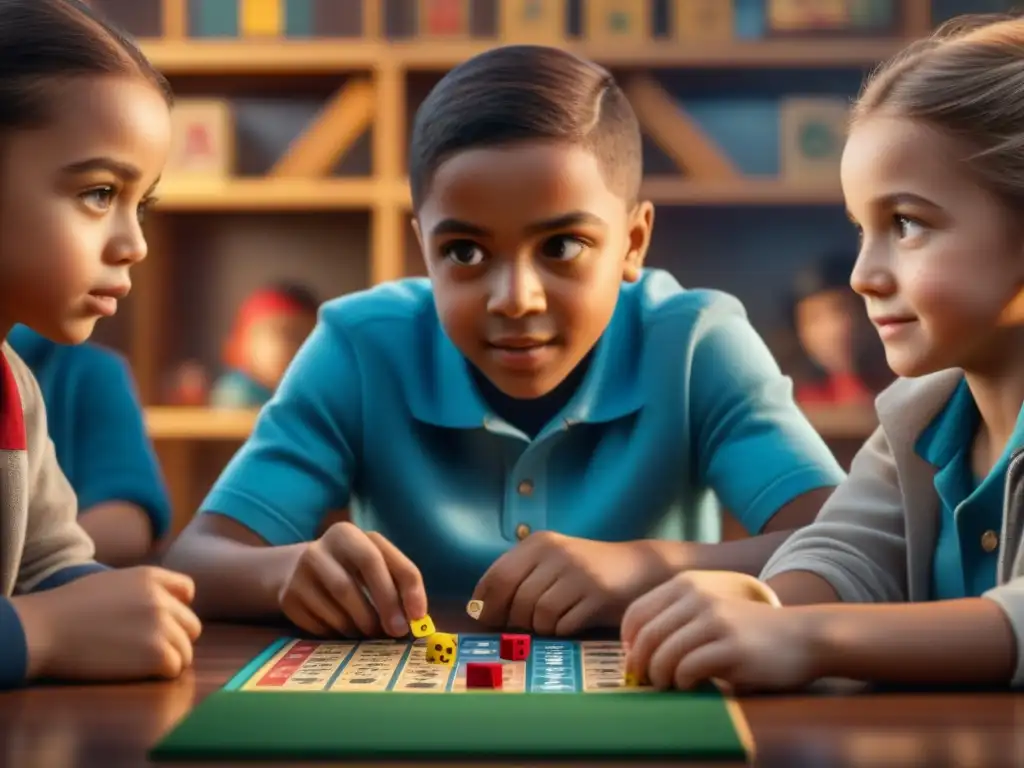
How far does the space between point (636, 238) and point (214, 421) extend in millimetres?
1864

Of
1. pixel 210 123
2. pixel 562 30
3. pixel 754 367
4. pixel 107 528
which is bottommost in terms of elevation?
pixel 107 528

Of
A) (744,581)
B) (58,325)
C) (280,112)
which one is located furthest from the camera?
(280,112)

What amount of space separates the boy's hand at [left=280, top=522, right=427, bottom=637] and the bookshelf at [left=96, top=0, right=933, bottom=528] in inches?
78.5

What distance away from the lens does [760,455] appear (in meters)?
1.26

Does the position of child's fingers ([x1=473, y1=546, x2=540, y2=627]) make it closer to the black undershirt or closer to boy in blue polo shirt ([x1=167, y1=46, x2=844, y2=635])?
boy in blue polo shirt ([x1=167, y1=46, x2=844, y2=635])

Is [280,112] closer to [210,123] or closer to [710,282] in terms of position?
[210,123]

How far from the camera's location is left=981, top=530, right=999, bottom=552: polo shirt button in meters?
0.89

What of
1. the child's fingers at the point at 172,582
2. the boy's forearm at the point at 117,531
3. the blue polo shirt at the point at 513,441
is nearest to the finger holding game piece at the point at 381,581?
the child's fingers at the point at 172,582

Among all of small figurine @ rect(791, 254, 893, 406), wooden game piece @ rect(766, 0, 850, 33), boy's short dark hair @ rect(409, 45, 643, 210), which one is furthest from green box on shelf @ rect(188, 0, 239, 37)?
boy's short dark hair @ rect(409, 45, 643, 210)

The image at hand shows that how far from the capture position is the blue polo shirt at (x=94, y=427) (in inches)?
60.7

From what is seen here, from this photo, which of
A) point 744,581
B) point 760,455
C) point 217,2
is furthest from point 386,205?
point 744,581

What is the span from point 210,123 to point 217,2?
0.95ft

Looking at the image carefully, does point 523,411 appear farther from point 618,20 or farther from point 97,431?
point 618,20

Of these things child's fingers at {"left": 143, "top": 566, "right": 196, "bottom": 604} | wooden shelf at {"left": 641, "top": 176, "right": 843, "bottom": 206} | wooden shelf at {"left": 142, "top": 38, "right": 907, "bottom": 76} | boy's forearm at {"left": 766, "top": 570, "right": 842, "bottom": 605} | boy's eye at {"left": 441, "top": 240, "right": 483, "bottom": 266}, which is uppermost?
wooden shelf at {"left": 142, "top": 38, "right": 907, "bottom": 76}
